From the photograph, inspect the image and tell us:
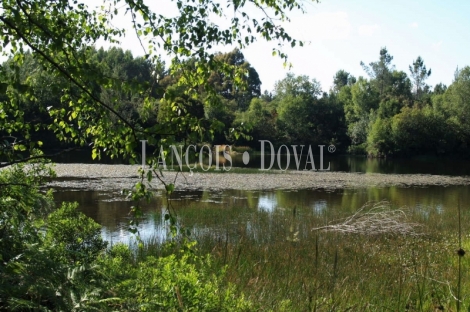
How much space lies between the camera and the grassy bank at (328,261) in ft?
15.8

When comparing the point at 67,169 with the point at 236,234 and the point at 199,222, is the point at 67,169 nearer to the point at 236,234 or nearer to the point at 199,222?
the point at 199,222

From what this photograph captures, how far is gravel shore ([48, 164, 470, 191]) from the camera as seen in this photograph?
21.2 meters

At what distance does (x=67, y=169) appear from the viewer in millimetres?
27656

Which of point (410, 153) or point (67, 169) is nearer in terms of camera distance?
point (67, 169)

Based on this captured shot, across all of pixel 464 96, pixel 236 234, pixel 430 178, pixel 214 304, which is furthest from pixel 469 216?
pixel 464 96

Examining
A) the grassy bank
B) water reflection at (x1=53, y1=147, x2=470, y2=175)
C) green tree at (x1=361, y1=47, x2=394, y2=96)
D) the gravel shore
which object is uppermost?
green tree at (x1=361, y1=47, x2=394, y2=96)

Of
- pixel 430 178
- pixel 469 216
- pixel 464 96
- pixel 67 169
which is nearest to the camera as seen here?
pixel 469 216

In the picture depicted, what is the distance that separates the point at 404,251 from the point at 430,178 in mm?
22759

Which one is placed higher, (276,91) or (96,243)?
(276,91)

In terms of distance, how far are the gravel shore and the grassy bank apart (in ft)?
25.4

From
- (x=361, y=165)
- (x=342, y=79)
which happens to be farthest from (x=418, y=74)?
(x=361, y=165)

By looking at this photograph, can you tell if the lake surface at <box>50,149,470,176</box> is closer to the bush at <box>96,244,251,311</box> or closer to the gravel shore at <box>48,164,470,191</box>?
the gravel shore at <box>48,164,470,191</box>

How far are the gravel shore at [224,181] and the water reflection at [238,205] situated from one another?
156cm

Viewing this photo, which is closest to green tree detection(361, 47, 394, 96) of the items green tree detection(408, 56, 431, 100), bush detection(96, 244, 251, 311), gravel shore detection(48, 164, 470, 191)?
green tree detection(408, 56, 431, 100)
